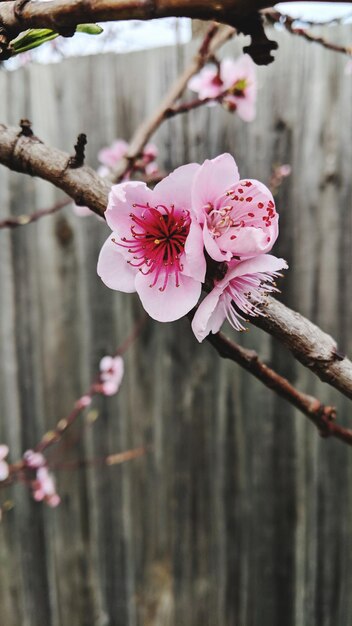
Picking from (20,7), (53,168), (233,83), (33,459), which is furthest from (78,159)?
(33,459)

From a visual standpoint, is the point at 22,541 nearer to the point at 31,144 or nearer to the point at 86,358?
the point at 86,358

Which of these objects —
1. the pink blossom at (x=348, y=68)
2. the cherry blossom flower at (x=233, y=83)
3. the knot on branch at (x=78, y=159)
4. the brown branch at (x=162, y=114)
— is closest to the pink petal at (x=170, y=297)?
the knot on branch at (x=78, y=159)

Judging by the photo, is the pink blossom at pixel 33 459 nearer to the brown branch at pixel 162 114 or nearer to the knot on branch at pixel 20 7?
the brown branch at pixel 162 114

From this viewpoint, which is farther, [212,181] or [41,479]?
[41,479]

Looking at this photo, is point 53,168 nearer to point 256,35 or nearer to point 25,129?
point 25,129

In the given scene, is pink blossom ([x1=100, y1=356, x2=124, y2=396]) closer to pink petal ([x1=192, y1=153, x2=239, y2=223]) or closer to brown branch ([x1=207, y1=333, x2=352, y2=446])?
brown branch ([x1=207, y1=333, x2=352, y2=446])

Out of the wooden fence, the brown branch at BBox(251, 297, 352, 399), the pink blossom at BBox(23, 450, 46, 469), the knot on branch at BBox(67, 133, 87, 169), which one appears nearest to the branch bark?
the knot on branch at BBox(67, 133, 87, 169)

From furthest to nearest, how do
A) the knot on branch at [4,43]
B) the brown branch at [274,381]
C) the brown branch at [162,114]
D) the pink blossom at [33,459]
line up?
the pink blossom at [33,459] < the brown branch at [162,114] < the brown branch at [274,381] < the knot on branch at [4,43]
